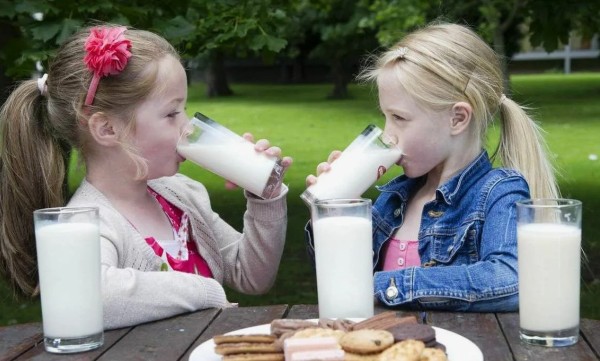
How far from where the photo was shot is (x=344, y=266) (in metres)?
2.04

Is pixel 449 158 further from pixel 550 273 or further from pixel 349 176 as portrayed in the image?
pixel 550 273

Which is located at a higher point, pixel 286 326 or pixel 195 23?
pixel 195 23

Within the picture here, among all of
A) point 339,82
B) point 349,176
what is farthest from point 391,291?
point 339,82

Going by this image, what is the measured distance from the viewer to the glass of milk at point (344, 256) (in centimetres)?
203

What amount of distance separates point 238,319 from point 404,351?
632 mm

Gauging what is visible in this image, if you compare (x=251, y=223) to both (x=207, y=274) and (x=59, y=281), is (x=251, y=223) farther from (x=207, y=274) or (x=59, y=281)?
(x=59, y=281)

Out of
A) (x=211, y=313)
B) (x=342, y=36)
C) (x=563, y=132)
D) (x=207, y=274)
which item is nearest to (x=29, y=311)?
(x=207, y=274)

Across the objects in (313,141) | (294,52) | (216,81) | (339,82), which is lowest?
(216,81)

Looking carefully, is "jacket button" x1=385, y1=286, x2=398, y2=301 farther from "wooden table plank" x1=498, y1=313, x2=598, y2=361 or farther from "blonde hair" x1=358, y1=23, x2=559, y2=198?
"blonde hair" x1=358, y1=23, x2=559, y2=198

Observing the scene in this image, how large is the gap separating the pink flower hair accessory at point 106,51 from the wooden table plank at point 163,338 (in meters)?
0.72

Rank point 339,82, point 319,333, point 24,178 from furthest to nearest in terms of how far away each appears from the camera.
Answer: point 339,82
point 24,178
point 319,333

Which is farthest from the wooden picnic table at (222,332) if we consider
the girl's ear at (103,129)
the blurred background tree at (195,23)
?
the blurred background tree at (195,23)

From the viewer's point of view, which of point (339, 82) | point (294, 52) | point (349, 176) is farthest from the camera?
point (294, 52)

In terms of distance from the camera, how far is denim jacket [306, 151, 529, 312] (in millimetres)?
2260
